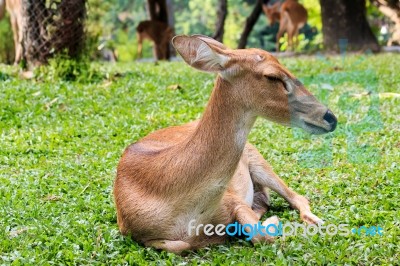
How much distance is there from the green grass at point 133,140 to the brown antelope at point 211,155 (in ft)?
0.50

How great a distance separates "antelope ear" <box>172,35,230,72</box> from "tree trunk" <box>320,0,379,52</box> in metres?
11.7

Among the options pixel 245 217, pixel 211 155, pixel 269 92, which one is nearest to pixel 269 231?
pixel 245 217

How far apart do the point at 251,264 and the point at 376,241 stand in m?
0.76

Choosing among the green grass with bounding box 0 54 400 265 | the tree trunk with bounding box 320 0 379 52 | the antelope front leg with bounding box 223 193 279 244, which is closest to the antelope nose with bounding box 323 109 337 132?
the green grass with bounding box 0 54 400 265

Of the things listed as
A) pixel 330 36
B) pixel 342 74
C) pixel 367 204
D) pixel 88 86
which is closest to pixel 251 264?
pixel 367 204

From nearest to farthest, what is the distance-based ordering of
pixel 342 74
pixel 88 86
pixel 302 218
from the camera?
pixel 302 218 < pixel 88 86 < pixel 342 74

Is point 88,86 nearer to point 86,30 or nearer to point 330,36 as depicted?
point 86,30

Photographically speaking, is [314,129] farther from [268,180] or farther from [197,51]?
[268,180]

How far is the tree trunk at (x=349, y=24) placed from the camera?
1538cm

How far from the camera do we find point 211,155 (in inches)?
162

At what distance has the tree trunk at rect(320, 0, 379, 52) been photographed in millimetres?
15375

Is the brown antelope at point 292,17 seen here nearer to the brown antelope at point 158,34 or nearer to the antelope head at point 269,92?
the brown antelope at point 158,34

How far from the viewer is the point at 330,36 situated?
1567cm

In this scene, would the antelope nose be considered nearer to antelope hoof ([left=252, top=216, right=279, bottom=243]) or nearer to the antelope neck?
the antelope neck
